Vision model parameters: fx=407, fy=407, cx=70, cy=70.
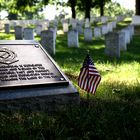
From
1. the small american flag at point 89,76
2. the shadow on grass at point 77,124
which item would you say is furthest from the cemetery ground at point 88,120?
the small american flag at point 89,76

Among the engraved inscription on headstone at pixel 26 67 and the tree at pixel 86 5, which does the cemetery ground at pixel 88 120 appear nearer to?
the engraved inscription on headstone at pixel 26 67

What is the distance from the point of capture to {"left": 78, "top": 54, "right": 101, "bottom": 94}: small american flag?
7.20m

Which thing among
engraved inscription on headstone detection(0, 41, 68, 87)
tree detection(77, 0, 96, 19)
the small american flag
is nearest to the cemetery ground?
the small american flag

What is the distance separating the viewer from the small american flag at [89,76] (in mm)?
7195

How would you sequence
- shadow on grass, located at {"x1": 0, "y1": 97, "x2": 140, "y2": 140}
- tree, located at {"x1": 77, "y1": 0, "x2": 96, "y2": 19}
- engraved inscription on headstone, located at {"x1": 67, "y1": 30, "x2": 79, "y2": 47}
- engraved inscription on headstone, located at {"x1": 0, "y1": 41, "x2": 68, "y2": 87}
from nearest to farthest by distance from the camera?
1. shadow on grass, located at {"x1": 0, "y1": 97, "x2": 140, "y2": 140}
2. engraved inscription on headstone, located at {"x1": 0, "y1": 41, "x2": 68, "y2": 87}
3. engraved inscription on headstone, located at {"x1": 67, "y1": 30, "x2": 79, "y2": 47}
4. tree, located at {"x1": 77, "y1": 0, "x2": 96, "y2": 19}

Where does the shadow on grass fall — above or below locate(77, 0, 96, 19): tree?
below

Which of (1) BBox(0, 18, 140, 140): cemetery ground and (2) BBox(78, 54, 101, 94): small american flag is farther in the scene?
(2) BBox(78, 54, 101, 94): small american flag

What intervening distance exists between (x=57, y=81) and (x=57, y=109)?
0.54 m

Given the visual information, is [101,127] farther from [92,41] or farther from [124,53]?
[92,41]

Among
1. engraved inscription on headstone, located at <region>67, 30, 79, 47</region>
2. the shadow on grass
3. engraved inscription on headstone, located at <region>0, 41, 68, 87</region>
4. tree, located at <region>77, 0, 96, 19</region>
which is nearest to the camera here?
the shadow on grass

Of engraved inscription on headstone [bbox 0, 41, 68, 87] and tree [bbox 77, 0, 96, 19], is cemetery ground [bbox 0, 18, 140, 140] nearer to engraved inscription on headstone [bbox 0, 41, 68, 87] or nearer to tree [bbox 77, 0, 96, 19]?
engraved inscription on headstone [bbox 0, 41, 68, 87]

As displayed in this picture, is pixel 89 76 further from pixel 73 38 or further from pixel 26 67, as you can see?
pixel 73 38

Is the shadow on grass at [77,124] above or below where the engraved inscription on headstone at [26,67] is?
below

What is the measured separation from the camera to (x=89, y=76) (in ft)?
23.7
